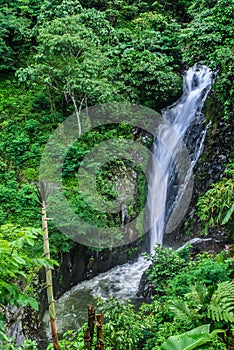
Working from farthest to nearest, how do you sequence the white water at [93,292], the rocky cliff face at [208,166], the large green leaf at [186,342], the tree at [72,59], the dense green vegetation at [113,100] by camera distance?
the tree at [72,59] → the rocky cliff face at [208,166] → the white water at [93,292] → the dense green vegetation at [113,100] → the large green leaf at [186,342]

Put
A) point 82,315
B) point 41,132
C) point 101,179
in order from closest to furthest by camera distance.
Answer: point 82,315 < point 101,179 < point 41,132

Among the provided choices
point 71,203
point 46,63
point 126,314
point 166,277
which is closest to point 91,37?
point 46,63

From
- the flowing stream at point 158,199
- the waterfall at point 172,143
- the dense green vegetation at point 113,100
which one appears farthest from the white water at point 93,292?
the waterfall at point 172,143

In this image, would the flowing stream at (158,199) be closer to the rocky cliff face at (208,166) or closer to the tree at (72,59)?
the rocky cliff face at (208,166)

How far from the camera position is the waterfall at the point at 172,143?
1199 centimetres

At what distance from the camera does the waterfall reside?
11986 millimetres

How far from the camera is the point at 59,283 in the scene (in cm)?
963

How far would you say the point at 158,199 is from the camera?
1262cm

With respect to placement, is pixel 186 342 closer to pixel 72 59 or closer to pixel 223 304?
pixel 223 304

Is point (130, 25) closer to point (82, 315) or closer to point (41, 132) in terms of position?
point (41, 132)

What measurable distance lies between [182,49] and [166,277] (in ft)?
37.4

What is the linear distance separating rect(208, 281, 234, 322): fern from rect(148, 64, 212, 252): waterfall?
6363mm

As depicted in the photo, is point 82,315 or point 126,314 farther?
point 82,315

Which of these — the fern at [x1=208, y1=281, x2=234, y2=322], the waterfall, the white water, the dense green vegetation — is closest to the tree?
the dense green vegetation
